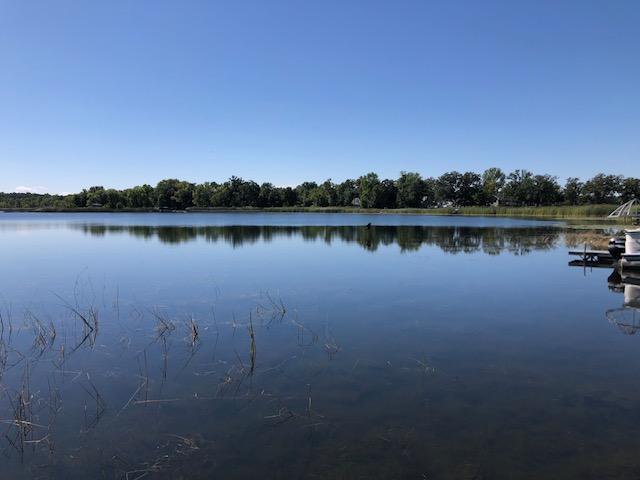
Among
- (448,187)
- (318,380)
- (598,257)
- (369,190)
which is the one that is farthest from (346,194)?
(318,380)

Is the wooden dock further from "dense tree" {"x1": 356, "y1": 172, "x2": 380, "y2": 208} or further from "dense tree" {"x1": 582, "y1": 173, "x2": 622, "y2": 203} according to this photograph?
"dense tree" {"x1": 356, "y1": 172, "x2": 380, "y2": 208}

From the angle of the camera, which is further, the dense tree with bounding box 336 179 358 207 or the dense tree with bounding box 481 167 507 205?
the dense tree with bounding box 336 179 358 207

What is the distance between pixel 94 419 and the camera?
21.7 feet

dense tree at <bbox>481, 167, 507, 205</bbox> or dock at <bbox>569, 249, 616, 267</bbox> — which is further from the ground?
dense tree at <bbox>481, 167, 507, 205</bbox>

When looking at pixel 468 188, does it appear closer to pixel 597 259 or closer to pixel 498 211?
pixel 498 211

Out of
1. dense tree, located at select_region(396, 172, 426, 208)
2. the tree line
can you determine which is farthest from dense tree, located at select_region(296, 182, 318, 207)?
dense tree, located at select_region(396, 172, 426, 208)

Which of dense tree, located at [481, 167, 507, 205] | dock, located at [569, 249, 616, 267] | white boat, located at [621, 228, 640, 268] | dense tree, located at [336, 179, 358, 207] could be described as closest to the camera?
white boat, located at [621, 228, 640, 268]

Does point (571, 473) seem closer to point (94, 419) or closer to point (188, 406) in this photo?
point (188, 406)

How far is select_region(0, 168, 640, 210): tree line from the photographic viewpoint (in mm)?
115438

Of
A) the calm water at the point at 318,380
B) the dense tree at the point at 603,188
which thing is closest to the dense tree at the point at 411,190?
the dense tree at the point at 603,188

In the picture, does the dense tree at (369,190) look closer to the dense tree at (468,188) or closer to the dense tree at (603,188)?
the dense tree at (468,188)

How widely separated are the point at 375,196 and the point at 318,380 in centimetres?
14095

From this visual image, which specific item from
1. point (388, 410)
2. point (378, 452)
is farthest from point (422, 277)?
point (378, 452)

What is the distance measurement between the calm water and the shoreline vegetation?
80975 millimetres
